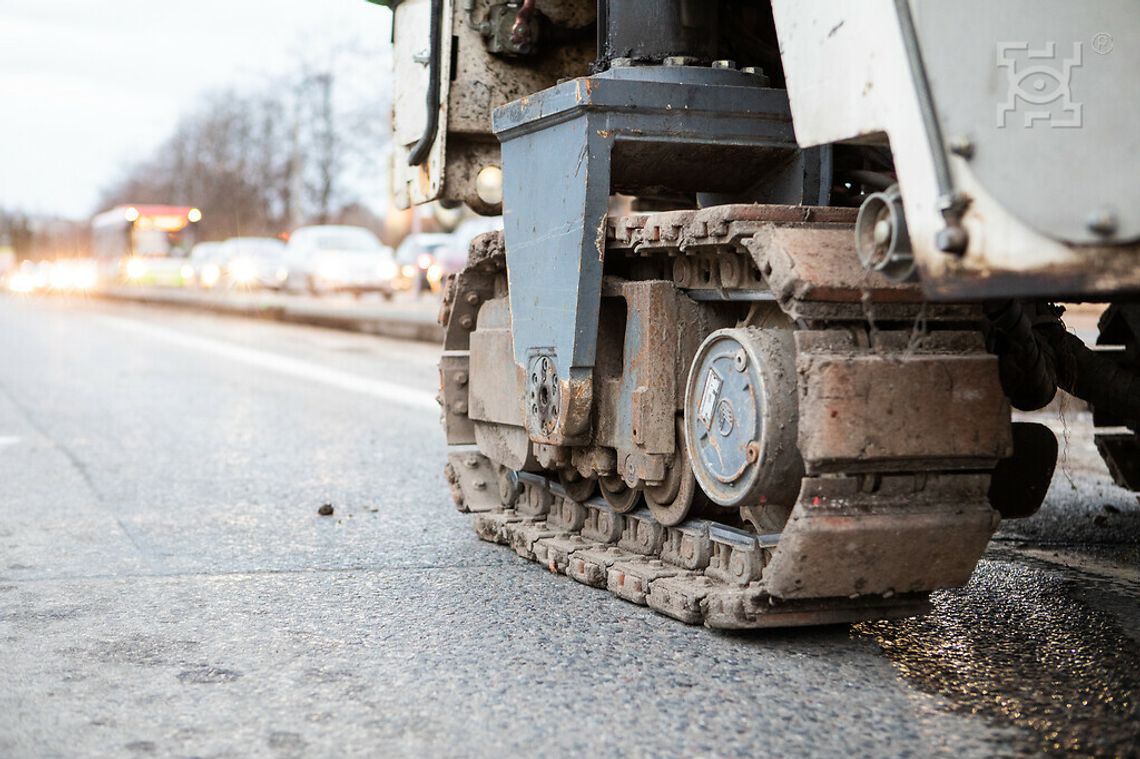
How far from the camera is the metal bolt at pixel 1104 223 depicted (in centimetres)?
308

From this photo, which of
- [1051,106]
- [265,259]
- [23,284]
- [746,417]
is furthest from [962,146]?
[23,284]

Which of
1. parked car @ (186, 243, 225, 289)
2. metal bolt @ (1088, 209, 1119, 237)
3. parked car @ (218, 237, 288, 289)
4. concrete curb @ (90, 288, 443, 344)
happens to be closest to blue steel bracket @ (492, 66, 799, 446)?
metal bolt @ (1088, 209, 1119, 237)

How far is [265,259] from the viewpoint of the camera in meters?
43.6

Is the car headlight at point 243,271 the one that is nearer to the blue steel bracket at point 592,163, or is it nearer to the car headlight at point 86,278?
the car headlight at point 86,278

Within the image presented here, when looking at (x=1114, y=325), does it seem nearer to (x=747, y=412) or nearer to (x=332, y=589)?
(x=747, y=412)

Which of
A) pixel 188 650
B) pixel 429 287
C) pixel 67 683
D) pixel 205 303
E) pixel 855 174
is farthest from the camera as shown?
pixel 429 287

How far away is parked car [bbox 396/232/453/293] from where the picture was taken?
1375 inches

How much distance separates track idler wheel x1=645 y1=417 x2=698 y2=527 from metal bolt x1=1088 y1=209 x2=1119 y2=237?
1.61 meters

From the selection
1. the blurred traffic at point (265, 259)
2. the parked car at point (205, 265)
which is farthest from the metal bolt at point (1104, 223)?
the parked car at point (205, 265)

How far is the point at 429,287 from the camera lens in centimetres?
3644

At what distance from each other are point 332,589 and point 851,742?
6.85 ft

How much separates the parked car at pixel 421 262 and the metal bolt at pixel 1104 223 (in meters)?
31.1

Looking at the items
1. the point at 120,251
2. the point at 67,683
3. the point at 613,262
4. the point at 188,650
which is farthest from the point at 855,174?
the point at 120,251
